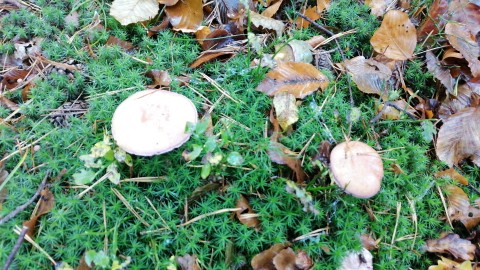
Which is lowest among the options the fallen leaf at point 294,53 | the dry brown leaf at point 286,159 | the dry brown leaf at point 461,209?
the dry brown leaf at point 461,209

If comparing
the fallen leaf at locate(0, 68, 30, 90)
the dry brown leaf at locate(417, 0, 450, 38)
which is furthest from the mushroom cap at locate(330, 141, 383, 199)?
A: the fallen leaf at locate(0, 68, 30, 90)

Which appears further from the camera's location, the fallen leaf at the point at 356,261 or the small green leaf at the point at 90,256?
the fallen leaf at the point at 356,261

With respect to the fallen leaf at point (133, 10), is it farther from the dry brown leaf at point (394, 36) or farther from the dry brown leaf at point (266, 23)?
the dry brown leaf at point (394, 36)

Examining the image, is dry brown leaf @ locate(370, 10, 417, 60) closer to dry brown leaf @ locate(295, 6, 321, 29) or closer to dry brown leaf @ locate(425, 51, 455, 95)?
dry brown leaf @ locate(425, 51, 455, 95)

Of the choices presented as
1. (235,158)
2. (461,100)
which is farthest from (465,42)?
(235,158)

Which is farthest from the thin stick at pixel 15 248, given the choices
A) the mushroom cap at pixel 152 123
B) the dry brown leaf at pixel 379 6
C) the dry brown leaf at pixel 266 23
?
the dry brown leaf at pixel 379 6

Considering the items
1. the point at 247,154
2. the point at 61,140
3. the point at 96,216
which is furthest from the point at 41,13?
the point at 247,154
